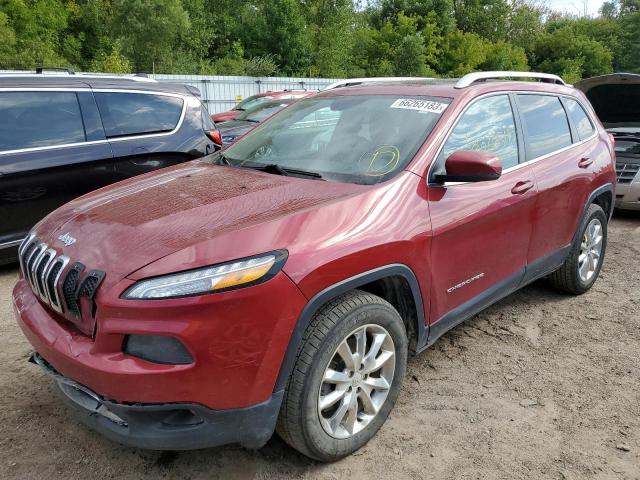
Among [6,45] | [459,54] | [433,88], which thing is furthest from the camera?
[459,54]

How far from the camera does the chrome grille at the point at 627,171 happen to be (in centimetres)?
704

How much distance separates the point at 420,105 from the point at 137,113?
3.31 m

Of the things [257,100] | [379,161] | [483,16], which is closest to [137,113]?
[379,161]

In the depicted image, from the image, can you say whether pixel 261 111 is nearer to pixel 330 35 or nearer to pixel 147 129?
pixel 147 129

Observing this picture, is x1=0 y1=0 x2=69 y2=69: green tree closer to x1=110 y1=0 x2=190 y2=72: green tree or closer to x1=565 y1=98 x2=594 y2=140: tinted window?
x1=110 y1=0 x2=190 y2=72: green tree

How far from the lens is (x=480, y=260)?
3.05m

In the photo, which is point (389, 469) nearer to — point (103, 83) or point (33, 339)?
point (33, 339)

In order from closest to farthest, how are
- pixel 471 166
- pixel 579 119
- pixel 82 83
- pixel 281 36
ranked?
pixel 471 166, pixel 579 119, pixel 82 83, pixel 281 36

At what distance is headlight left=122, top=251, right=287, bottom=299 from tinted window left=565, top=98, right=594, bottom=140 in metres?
3.26

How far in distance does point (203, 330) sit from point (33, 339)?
0.94m

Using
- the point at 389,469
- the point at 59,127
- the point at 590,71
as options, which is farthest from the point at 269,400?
the point at 590,71

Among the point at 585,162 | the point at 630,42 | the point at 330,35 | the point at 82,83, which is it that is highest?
the point at 630,42

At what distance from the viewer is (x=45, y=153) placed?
4.66 m

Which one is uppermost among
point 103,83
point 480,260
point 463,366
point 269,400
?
point 103,83
